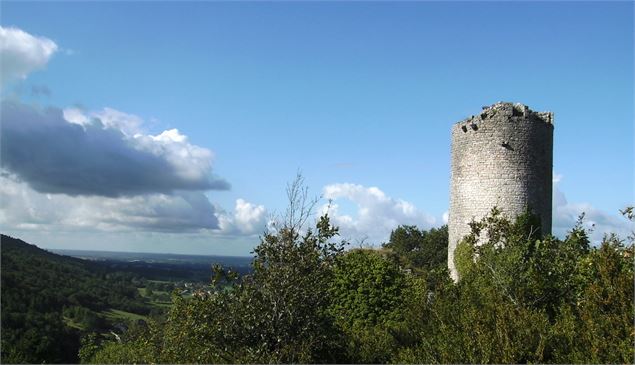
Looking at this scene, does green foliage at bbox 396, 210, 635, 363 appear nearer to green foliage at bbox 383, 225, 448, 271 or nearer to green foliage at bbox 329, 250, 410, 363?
green foliage at bbox 329, 250, 410, 363

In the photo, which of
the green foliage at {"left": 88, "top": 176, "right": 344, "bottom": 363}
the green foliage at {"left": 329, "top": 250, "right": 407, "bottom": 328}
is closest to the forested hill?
the green foliage at {"left": 329, "top": 250, "right": 407, "bottom": 328}

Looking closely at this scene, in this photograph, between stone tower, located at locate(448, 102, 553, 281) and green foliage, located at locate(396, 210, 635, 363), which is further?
stone tower, located at locate(448, 102, 553, 281)

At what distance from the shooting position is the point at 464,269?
20.8 meters

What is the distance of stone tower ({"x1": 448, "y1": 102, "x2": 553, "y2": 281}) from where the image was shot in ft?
68.6

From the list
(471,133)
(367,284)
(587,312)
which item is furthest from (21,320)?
(587,312)

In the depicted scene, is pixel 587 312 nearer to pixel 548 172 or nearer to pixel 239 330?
pixel 239 330

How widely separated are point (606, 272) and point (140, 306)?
261 feet

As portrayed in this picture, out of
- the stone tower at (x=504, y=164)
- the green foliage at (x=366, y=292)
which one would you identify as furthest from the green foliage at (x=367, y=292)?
the stone tower at (x=504, y=164)

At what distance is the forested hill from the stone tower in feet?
74.0

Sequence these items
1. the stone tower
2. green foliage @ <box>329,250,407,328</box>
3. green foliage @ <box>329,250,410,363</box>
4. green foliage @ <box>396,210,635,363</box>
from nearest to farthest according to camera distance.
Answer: green foliage @ <box>396,210,635,363</box>
green foliage @ <box>329,250,410,363</box>
green foliage @ <box>329,250,407,328</box>
the stone tower

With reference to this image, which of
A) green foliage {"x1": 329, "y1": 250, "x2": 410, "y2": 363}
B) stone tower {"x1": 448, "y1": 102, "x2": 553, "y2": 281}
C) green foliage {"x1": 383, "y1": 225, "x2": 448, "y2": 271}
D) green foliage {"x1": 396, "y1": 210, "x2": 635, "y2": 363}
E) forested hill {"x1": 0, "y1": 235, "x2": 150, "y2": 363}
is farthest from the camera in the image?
forested hill {"x1": 0, "y1": 235, "x2": 150, "y2": 363}

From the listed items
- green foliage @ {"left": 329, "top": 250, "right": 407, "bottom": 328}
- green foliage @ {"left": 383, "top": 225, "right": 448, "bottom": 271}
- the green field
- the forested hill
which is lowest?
the green field

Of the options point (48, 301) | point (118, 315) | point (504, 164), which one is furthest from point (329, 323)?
point (118, 315)

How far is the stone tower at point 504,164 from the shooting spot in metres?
20.9
